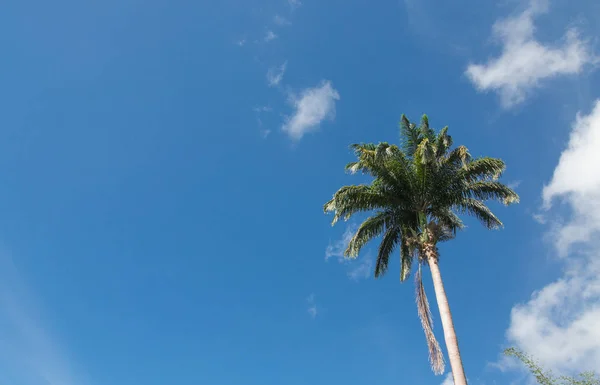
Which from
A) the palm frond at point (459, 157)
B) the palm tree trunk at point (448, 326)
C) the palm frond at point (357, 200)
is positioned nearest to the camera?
the palm tree trunk at point (448, 326)

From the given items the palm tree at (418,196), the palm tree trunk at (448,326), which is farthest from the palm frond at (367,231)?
the palm tree trunk at (448,326)

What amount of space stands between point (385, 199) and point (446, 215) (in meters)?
3.53

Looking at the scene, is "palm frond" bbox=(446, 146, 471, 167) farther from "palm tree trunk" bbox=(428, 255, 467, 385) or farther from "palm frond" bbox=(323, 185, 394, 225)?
"palm tree trunk" bbox=(428, 255, 467, 385)

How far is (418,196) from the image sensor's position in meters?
22.1

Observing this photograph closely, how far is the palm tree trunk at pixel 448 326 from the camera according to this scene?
16.9 m

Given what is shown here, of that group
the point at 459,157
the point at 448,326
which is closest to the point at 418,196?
the point at 459,157

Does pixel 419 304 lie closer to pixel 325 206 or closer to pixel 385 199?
pixel 385 199

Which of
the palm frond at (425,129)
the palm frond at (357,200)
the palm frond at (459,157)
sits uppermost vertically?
the palm frond at (425,129)

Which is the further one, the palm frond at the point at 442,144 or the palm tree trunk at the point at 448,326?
the palm frond at the point at 442,144

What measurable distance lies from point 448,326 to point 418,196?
6.70 m

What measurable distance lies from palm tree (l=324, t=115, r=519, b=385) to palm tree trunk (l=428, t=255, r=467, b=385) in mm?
112

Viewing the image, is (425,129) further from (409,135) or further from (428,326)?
(428,326)

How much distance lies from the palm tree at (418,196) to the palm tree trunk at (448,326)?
11cm

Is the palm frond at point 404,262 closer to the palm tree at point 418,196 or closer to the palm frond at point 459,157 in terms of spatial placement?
the palm tree at point 418,196
